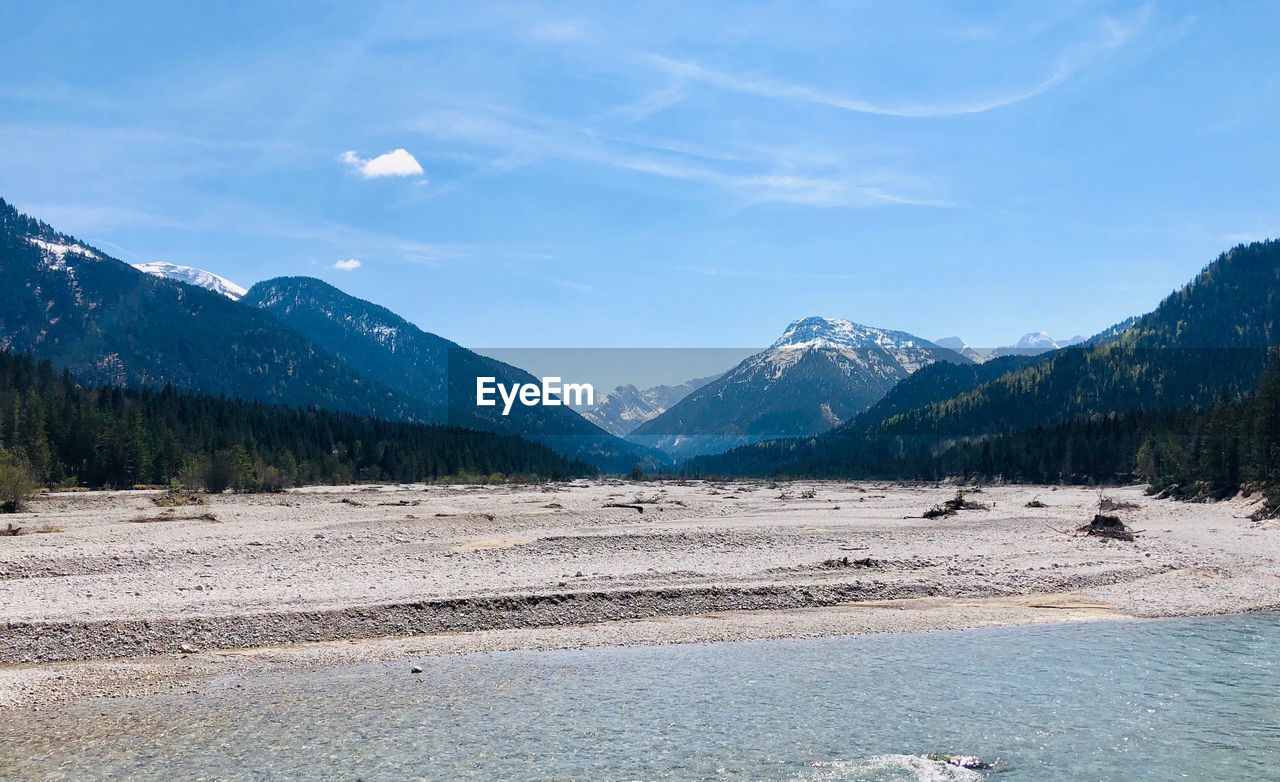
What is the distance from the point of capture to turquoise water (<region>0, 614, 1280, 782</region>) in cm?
1387

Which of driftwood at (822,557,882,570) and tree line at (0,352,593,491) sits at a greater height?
tree line at (0,352,593,491)

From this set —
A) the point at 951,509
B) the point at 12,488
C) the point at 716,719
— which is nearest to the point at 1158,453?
the point at 951,509

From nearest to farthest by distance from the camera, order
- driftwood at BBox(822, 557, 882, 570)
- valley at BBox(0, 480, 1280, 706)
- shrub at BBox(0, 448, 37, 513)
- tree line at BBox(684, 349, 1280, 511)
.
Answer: valley at BBox(0, 480, 1280, 706) < driftwood at BBox(822, 557, 882, 570) < shrub at BBox(0, 448, 37, 513) < tree line at BBox(684, 349, 1280, 511)

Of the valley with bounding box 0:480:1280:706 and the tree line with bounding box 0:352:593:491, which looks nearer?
the valley with bounding box 0:480:1280:706

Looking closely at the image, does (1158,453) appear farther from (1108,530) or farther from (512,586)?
(512,586)

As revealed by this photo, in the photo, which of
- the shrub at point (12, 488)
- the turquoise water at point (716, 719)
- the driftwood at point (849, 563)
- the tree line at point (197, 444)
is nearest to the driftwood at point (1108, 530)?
the driftwood at point (849, 563)

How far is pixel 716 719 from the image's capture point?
1662 cm

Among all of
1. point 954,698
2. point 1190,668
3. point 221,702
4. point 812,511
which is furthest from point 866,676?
point 812,511

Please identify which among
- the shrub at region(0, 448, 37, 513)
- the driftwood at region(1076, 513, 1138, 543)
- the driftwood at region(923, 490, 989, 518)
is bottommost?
the driftwood at region(923, 490, 989, 518)

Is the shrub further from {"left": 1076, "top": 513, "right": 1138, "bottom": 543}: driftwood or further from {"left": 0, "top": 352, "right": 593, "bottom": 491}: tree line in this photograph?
{"left": 1076, "top": 513, "right": 1138, "bottom": 543}: driftwood

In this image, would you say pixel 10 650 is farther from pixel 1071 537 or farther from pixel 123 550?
pixel 1071 537

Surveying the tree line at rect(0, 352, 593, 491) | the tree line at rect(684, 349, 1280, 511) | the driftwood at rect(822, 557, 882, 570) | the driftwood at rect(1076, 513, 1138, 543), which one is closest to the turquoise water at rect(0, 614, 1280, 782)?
the driftwood at rect(822, 557, 882, 570)

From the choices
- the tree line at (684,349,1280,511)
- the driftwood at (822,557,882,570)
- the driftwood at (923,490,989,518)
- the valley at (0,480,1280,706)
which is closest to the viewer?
the valley at (0,480,1280,706)

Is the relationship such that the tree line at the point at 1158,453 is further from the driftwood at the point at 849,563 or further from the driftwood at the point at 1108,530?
the driftwood at the point at 849,563
